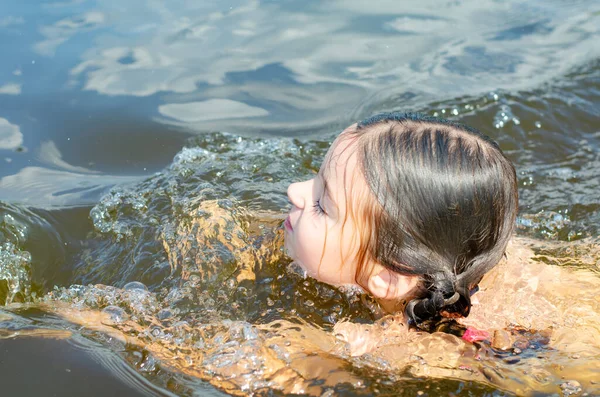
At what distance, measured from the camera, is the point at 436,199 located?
8.79ft

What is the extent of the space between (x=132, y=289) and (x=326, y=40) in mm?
3307

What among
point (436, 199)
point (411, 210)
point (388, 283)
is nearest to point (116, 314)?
point (388, 283)

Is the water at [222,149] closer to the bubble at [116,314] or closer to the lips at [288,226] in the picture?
the bubble at [116,314]

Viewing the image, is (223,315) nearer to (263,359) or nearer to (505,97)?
(263,359)

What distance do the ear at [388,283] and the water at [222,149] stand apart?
0.96 ft

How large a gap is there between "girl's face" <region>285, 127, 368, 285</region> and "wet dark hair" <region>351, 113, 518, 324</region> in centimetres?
6

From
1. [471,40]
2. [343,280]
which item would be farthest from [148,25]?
[343,280]

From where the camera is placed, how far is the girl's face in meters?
2.80

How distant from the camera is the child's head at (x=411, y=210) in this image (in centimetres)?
269

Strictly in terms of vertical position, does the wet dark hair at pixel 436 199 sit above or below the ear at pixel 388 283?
above

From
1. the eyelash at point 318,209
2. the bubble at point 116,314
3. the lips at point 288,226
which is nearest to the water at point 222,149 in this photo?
the bubble at point 116,314

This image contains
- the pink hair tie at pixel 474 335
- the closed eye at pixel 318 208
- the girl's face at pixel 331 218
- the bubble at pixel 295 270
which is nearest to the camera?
the girl's face at pixel 331 218

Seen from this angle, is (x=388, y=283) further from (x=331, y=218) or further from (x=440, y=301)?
(x=331, y=218)

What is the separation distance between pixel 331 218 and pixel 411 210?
336 millimetres
